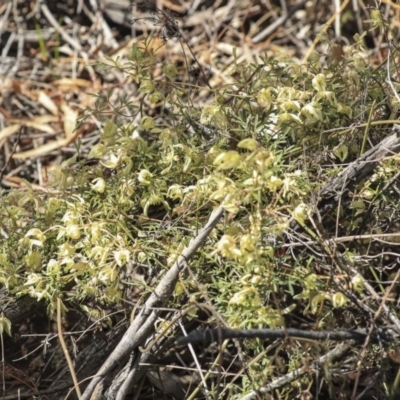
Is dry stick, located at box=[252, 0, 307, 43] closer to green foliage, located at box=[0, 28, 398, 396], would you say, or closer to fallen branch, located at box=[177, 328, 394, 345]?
green foliage, located at box=[0, 28, 398, 396]

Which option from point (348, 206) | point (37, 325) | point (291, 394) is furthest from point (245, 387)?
point (37, 325)

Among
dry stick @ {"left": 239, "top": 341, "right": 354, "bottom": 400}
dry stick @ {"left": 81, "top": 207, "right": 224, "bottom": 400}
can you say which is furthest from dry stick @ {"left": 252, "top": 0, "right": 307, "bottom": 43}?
dry stick @ {"left": 239, "top": 341, "right": 354, "bottom": 400}

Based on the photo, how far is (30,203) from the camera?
1.74 metres

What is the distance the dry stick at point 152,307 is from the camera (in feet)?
4.45

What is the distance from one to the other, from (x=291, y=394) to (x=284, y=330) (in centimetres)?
38

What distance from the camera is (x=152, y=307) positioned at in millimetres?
1359

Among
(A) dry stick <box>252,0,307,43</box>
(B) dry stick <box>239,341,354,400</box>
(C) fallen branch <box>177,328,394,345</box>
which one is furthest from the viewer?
(A) dry stick <box>252,0,307,43</box>

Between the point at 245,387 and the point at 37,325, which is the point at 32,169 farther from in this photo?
the point at 245,387

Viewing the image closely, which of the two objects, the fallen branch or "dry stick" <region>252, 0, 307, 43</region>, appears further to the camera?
"dry stick" <region>252, 0, 307, 43</region>

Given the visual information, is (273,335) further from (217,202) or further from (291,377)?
(217,202)

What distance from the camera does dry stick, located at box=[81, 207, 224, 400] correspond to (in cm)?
136

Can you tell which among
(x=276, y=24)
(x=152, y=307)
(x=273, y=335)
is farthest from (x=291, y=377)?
(x=276, y=24)

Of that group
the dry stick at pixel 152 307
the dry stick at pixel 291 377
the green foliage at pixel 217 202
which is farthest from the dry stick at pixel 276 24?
the dry stick at pixel 291 377

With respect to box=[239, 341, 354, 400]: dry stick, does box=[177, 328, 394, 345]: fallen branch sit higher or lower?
higher
